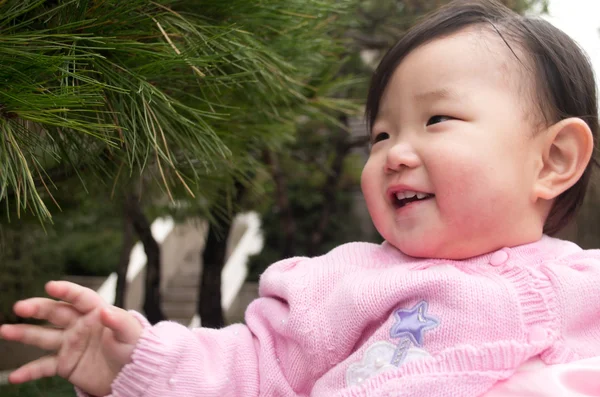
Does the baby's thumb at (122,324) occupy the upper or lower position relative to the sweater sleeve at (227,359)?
upper

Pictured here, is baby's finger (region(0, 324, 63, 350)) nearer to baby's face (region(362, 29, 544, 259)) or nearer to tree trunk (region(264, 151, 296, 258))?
baby's face (region(362, 29, 544, 259))

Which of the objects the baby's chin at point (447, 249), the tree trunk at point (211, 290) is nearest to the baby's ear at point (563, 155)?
the baby's chin at point (447, 249)

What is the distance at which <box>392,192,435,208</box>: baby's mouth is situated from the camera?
0.85m

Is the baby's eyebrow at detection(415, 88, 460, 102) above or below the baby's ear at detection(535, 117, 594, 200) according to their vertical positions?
above

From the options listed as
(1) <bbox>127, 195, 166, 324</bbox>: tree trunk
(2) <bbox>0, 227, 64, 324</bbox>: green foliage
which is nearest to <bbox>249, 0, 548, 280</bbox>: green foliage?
(1) <bbox>127, 195, 166, 324</bbox>: tree trunk

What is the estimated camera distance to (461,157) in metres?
0.81

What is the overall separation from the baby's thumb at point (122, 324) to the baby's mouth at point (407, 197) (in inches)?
15.0

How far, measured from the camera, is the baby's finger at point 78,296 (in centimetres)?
73

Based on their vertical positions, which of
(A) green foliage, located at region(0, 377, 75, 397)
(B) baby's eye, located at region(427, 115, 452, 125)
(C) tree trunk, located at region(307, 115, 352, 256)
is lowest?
(C) tree trunk, located at region(307, 115, 352, 256)

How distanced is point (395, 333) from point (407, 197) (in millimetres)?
192

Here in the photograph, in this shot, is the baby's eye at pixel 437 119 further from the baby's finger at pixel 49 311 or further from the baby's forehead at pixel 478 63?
the baby's finger at pixel 49 311

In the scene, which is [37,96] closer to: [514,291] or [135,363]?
[135,363]

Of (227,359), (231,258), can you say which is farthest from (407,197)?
(231,258)

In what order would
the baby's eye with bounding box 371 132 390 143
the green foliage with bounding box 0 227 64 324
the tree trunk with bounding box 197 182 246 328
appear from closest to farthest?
the baby's eye with bounding box 371 132 390 143
the tree trunk with bounding box 197 182 246 328
the green foliage with bounding box 0 227 64 324
